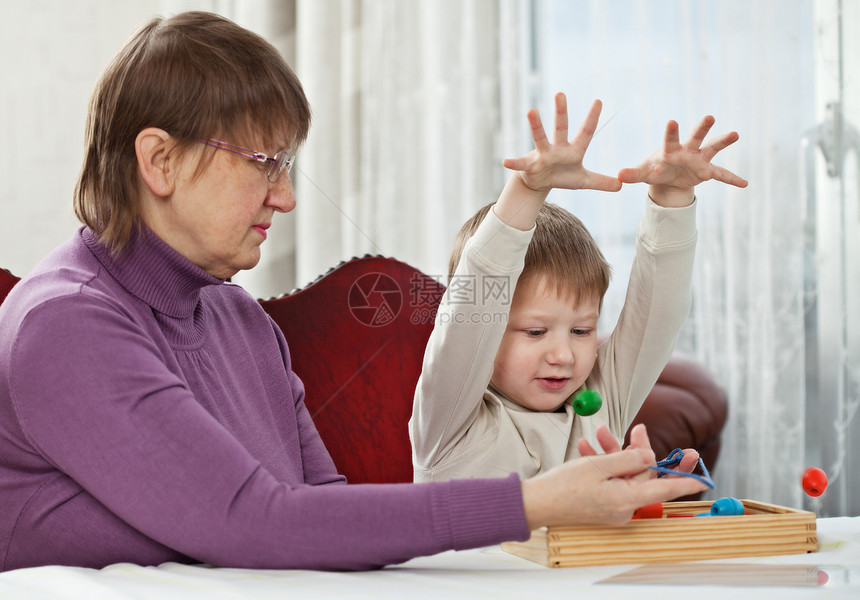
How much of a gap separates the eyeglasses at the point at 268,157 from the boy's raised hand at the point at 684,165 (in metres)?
0.37

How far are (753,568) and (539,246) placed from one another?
0.52 m

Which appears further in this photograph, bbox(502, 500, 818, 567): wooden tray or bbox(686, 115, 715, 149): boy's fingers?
bbox(686, 115, 715, 149): boy's fingers

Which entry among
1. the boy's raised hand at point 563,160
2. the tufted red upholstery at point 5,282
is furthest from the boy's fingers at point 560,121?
the tufted red upholstery at point 5,282

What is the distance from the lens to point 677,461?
88 cm

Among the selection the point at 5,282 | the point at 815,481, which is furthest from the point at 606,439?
the point at 5,282

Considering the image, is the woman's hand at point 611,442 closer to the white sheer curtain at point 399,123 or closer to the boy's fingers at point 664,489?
the boy's fingers at point 664,489

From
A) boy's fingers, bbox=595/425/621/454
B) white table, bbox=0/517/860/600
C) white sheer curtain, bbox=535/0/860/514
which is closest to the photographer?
white table, bbox=0/517/860/600

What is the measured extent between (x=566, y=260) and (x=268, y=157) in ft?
1.37

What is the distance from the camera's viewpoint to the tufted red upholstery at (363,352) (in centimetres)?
131

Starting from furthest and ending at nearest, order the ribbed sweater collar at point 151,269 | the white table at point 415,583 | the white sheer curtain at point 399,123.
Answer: the white sheer curtain at point 399,123 → the ribbed sweater collar at point 151,269 → the white table at point 415,583

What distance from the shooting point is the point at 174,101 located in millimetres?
778

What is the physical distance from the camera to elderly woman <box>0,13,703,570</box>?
635mm

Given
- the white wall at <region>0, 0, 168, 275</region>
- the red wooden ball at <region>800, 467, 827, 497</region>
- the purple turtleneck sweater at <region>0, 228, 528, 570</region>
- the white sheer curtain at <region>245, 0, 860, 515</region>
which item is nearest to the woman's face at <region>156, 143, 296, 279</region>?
the purple turtleneck sweater at <region>0, 228, 528, 570</region>

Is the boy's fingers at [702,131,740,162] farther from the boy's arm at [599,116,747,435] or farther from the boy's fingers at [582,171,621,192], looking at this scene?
the boy's fingers at [582,171,621,192]
